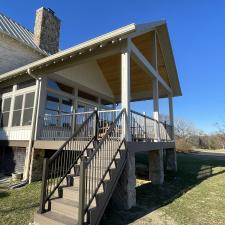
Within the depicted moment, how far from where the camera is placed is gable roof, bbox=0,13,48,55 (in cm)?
1216

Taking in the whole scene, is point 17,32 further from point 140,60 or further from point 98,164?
point 98,164

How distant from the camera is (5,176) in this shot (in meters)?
8.68

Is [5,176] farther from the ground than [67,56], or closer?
closer

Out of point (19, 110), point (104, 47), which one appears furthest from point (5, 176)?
point (104, 47)

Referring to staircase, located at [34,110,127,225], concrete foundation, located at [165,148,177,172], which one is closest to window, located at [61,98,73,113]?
staircase, located at [34,110,127,225]

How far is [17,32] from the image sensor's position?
13328mm

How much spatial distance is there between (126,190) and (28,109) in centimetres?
559

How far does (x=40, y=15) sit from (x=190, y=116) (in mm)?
45893

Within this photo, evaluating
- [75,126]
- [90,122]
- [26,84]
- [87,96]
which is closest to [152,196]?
[90,122]

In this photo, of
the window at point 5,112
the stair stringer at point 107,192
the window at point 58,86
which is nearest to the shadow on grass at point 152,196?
the stair stringer at point 107,192

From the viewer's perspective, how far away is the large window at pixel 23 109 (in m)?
8.62

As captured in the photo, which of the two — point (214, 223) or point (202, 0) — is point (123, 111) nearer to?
point (214, 223)

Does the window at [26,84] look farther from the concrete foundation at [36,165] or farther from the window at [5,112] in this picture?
the concrete foundation at [36,165]

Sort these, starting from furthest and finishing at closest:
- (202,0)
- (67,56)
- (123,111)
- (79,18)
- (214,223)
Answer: (79,18)
(202,0)
(67,56)
(123,111)
(214,223)
